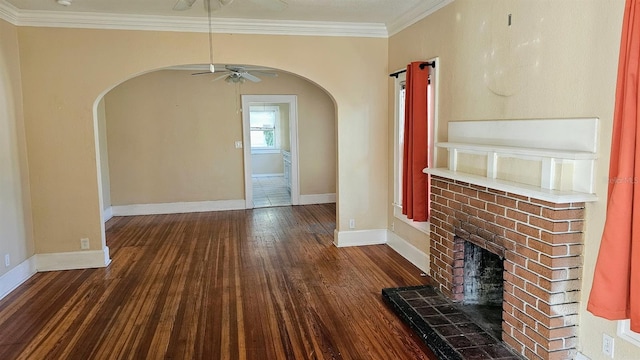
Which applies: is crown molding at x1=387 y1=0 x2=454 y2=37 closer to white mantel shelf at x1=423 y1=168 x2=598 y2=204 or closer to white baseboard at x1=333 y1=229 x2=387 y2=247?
white mantel shelf at x1=423 y1=168 x2=598 y2=204

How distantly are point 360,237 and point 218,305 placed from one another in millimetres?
2249

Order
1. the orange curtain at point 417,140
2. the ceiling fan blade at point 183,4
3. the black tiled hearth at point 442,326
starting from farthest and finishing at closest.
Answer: the orange curtain at point 417,140, the ceiling fan blade at point 183,4, the black tiled hearth at point 442,326

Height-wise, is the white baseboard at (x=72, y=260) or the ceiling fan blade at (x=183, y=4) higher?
the ceiling fan blade at (x=183, y=4)

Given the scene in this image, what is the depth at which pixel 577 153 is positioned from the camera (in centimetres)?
225

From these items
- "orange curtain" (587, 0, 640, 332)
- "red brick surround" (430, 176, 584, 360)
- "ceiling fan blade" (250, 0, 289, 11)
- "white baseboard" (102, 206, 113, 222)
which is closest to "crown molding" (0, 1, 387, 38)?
"ceiling fan blade" (250, 0, 289, 11)

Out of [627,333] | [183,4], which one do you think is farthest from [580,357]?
[183,4]

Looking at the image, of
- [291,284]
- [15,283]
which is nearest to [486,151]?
[291,284]

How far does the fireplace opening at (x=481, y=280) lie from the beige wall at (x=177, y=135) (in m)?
5.15

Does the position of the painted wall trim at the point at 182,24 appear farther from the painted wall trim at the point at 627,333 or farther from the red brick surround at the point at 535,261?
the painted wall trim at the point at 627,333

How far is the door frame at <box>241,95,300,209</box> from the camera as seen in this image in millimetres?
7625

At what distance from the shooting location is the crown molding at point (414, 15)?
3.86 m

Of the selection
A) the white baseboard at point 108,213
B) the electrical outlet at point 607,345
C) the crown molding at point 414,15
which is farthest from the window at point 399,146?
the white baseboard at point 108,213

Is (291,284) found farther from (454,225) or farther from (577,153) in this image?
(577,153)

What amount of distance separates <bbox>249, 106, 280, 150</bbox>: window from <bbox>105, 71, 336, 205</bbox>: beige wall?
457cm
